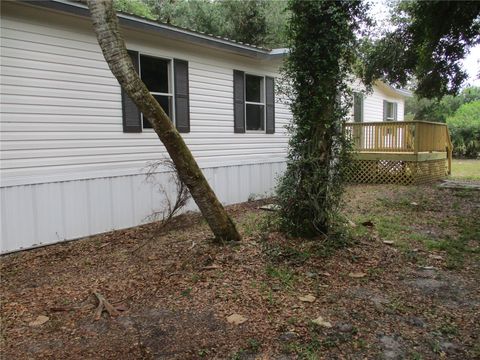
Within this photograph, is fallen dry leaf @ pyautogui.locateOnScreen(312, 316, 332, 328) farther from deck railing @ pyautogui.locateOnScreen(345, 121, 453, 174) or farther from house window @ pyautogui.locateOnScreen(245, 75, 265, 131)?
deck railing @ pyautogui.locateOnScreen(345, 121, 453, 174)

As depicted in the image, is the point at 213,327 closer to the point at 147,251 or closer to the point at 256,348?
the point at 256,348

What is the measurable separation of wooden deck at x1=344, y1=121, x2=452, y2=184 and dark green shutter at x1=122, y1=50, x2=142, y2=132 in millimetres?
6107

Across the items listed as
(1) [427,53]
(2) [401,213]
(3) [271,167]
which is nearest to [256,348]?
(2) [401,213]

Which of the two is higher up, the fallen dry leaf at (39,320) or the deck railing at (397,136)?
the deck railing at (397,136)

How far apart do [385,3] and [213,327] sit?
12.4 metres

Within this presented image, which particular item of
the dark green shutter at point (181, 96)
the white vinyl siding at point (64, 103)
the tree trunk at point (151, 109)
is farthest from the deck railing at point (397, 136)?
the tree trunk at point (151, 109)

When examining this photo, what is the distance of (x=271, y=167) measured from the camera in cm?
1022

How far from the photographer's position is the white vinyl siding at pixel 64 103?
216 inches

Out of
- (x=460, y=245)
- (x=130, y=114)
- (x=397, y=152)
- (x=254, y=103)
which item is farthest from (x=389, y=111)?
(x=130, y=114)

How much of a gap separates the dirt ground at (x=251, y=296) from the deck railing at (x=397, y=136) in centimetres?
542

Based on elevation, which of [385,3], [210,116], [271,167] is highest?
[385,3]

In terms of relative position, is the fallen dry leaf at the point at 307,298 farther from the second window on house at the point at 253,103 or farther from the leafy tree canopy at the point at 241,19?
the leafy tree canopy at the point at 241,19

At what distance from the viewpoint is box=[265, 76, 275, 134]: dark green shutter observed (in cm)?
998

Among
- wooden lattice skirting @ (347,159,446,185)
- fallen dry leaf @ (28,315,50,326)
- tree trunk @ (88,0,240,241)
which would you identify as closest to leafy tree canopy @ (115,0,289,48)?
wooden lattice skirting @ (347,159,446,185)
